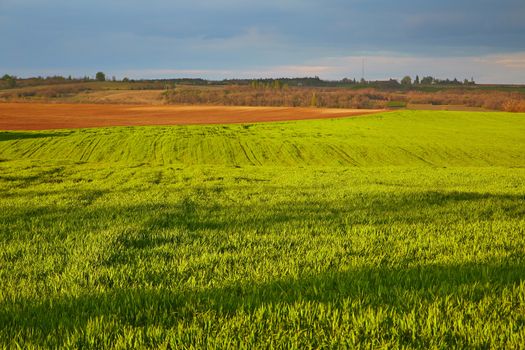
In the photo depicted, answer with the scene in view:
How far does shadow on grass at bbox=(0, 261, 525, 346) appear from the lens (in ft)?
13.3

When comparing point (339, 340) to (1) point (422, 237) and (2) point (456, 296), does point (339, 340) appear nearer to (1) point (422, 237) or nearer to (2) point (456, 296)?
(2) point (456, 296)

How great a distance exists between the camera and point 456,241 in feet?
24.6

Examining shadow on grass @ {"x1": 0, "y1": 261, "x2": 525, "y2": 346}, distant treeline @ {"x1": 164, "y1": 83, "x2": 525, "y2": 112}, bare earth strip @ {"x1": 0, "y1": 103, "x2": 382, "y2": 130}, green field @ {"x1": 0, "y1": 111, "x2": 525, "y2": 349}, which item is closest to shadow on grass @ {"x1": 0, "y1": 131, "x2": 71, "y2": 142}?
bare earth strip @ {"x1": 0, "y1": 103, "x2": 382, "y2": 130}

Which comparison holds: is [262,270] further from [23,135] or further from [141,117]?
A: [141,117]

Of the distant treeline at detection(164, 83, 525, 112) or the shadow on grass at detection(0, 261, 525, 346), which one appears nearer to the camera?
the shadow on grass at detection(0, 261, 525, 346)

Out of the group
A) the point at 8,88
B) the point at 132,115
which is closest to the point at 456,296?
the point at 132,115

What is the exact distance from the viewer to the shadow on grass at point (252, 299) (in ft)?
13.3

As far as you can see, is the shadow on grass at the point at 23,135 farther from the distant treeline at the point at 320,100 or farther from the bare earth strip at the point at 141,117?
the distant treeline at the point at 320,100

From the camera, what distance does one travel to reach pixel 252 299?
4.43 metres

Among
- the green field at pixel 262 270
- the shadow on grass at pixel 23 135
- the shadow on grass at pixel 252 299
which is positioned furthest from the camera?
the shadow on grass at pixel 23 135

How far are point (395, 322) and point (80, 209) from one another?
34.1 feet

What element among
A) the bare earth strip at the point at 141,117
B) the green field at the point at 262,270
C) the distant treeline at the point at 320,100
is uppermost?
the distant treeline at the point at 320,100

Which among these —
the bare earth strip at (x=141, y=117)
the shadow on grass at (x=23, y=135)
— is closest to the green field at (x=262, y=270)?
the shadow on grass at (x=23, y=135)

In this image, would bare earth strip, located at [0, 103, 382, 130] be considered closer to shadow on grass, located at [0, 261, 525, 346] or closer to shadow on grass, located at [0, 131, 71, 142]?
shadow on grass, located at [0, 131, 71, 142]
